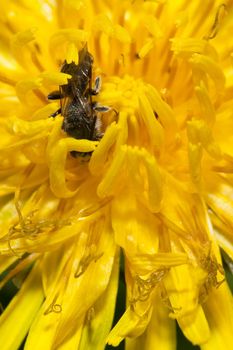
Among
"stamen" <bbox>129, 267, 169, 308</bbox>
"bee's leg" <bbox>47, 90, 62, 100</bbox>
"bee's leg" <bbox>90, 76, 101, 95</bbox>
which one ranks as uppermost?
"bee's leg" <bbox>90, 76, 101, 95</bbox>

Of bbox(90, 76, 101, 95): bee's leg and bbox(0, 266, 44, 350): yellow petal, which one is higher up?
bbox(90, 76, 101, 95): bee's leg

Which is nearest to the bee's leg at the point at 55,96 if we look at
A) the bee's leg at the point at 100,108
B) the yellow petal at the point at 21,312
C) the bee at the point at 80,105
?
the bee at the point at 80,105

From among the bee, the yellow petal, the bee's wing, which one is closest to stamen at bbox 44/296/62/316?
the yellow petal

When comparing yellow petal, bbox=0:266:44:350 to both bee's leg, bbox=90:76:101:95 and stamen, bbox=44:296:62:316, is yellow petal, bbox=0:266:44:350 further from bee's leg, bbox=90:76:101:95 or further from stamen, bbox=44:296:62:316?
bee's leg, bbox=90:76:101:95

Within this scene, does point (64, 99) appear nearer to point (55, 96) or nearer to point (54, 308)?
point (55, 96)

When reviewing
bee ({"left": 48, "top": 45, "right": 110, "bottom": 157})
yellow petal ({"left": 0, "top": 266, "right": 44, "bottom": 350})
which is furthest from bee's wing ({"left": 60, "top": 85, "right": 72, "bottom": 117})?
yellow petal ({"left": 0, "top": 266, "right": 44, "bottom": 350})

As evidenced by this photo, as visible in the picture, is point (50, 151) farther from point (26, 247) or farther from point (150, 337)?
point (150, 337)

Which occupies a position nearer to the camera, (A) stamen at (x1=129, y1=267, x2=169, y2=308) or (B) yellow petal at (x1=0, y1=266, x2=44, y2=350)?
(A) stamen at (x1=129, y1=267, x2=169, y2=308)
